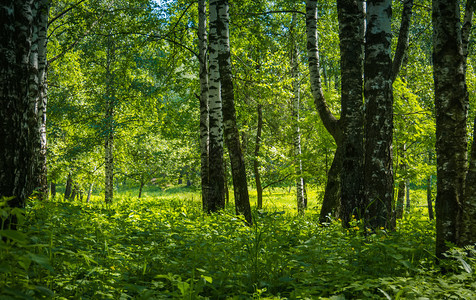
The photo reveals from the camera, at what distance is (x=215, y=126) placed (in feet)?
28.1

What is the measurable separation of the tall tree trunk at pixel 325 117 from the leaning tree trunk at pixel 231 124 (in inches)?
72.9

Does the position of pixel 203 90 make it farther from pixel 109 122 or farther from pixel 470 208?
pixel 470 208

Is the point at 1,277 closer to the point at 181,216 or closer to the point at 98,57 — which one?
the point at 181,216

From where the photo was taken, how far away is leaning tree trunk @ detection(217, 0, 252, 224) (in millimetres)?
7824

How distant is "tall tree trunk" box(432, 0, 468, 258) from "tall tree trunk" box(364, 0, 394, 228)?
1534 mm

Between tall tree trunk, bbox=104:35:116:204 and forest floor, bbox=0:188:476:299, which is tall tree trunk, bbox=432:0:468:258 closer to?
forest floor, bbox=0:188:476:299

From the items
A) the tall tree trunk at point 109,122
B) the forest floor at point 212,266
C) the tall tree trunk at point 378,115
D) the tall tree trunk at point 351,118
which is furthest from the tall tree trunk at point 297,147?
the forest floor at point 212,266

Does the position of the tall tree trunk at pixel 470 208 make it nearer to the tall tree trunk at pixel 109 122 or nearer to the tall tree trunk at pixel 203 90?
the tall tree trunk at pixel 203 90

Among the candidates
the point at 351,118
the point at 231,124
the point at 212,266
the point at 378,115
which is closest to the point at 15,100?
the point at 212,266

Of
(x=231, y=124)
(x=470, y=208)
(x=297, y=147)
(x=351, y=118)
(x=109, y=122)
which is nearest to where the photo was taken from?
(x=470, y=208)

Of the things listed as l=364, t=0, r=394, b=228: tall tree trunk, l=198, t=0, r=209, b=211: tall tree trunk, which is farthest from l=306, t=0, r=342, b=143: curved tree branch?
l=198, t=0, r=209, b=211: tall tree trunk

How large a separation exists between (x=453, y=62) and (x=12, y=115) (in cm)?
442

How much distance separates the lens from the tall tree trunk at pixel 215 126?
850 cm

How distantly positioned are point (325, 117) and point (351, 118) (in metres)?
1.69
